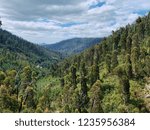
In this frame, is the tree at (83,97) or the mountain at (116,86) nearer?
the mountain at (116,86)

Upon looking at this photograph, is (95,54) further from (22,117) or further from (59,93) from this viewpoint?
(22,117)

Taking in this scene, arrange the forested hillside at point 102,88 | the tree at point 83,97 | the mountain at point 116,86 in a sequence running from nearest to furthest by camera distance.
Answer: the forested hillside at point 102,88
the mountain at point 116,86
the tree at point 83,97

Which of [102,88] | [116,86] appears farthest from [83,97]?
[116,86]

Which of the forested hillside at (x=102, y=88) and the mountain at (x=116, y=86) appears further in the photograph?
the mountain at (x=116, y=86)

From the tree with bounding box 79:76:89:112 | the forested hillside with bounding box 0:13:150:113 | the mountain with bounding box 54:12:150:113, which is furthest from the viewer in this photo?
the tree with bounding box 79:76:89:112

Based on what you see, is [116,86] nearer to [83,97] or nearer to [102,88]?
[102,88]

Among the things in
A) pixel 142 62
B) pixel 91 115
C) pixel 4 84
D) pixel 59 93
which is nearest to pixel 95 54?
pixel 59 93

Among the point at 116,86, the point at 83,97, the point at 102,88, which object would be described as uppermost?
the point at 116,86

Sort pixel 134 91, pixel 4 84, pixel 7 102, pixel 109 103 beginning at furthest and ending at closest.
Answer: pixel 134 91, pixel 109 103, pixel 4 84, pixel 7 102

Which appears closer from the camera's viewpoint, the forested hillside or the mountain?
the forested hillside

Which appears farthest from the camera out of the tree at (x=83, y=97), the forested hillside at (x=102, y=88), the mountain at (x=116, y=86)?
the tree at (x=83, y=97)

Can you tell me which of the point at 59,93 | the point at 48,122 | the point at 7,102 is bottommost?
the point at 59,93
